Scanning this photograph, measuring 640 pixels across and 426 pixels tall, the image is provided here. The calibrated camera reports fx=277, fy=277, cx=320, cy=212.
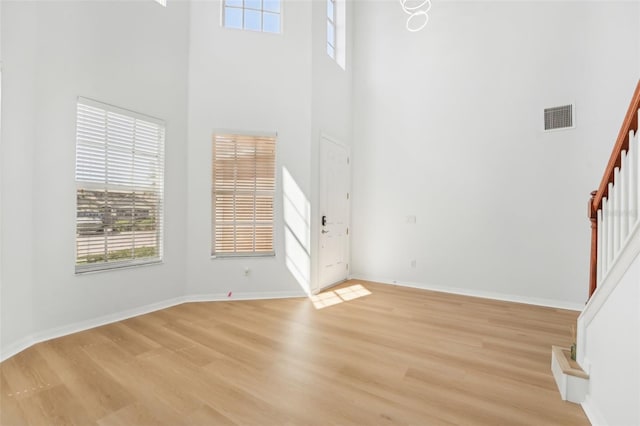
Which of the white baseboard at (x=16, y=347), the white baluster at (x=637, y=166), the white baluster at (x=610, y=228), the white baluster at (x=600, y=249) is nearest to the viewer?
the white baluster at (x=637, y=166)

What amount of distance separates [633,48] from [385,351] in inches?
179

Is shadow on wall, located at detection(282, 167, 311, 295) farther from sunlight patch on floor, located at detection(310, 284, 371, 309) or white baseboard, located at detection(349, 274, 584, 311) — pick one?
white baseboard, located at detection(349, 274, 584, 311)

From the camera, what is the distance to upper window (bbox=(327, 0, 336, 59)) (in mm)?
4855

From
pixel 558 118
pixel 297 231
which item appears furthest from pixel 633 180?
pixel 297 231

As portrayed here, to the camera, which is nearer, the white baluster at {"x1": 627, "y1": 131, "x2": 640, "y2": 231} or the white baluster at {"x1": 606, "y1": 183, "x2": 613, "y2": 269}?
the white baluster at {"x1": 627, "y1": 131, "x2": 640, "y2": 231}

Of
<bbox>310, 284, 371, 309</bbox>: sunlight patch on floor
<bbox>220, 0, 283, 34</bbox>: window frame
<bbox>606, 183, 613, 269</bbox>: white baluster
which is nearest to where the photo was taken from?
<bbox>606, 183, 613, 269</bbox>: white baluster

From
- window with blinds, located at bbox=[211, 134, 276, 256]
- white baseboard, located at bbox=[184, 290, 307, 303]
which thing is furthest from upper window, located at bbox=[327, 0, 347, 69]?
white baseboard, located at bbox=[184, 290, 307, 303]

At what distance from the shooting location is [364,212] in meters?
5.19

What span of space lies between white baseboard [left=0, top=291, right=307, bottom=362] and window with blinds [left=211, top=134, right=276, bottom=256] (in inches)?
23.6

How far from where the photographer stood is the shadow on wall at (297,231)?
4.07 metres

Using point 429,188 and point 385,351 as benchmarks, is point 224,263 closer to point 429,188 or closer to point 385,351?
point 385,351

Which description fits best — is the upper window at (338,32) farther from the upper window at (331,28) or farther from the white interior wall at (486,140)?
the white interior wall at (486,140)

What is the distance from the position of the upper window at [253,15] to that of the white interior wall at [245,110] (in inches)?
6.9

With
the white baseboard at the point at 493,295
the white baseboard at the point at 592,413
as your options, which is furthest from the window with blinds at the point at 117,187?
the white baseboard at the point at 592,413
